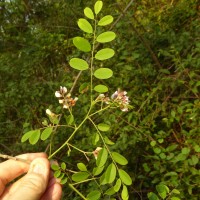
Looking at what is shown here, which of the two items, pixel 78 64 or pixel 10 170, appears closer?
pixel 78 64

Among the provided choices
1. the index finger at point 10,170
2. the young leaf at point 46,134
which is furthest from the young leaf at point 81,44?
the index finger at point 10,170

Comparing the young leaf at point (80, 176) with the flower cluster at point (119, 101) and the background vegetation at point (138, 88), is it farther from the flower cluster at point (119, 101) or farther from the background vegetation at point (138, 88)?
the background vegetation at point (138, 88)

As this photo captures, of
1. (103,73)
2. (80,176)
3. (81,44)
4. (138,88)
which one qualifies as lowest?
(138,88)

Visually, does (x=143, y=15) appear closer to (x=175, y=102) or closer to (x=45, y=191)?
(x=175, y=102)

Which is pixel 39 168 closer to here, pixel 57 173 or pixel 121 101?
pixel 57 173

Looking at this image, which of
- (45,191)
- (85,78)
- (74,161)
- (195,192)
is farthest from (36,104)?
(45,191)

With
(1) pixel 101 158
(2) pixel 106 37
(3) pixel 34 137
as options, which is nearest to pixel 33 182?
(3) pixel 34 137

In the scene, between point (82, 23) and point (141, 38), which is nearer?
point (82, 23)

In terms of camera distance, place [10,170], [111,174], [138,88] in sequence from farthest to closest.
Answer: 1. [138,88]
2. [10,170]
3. [111,174]
